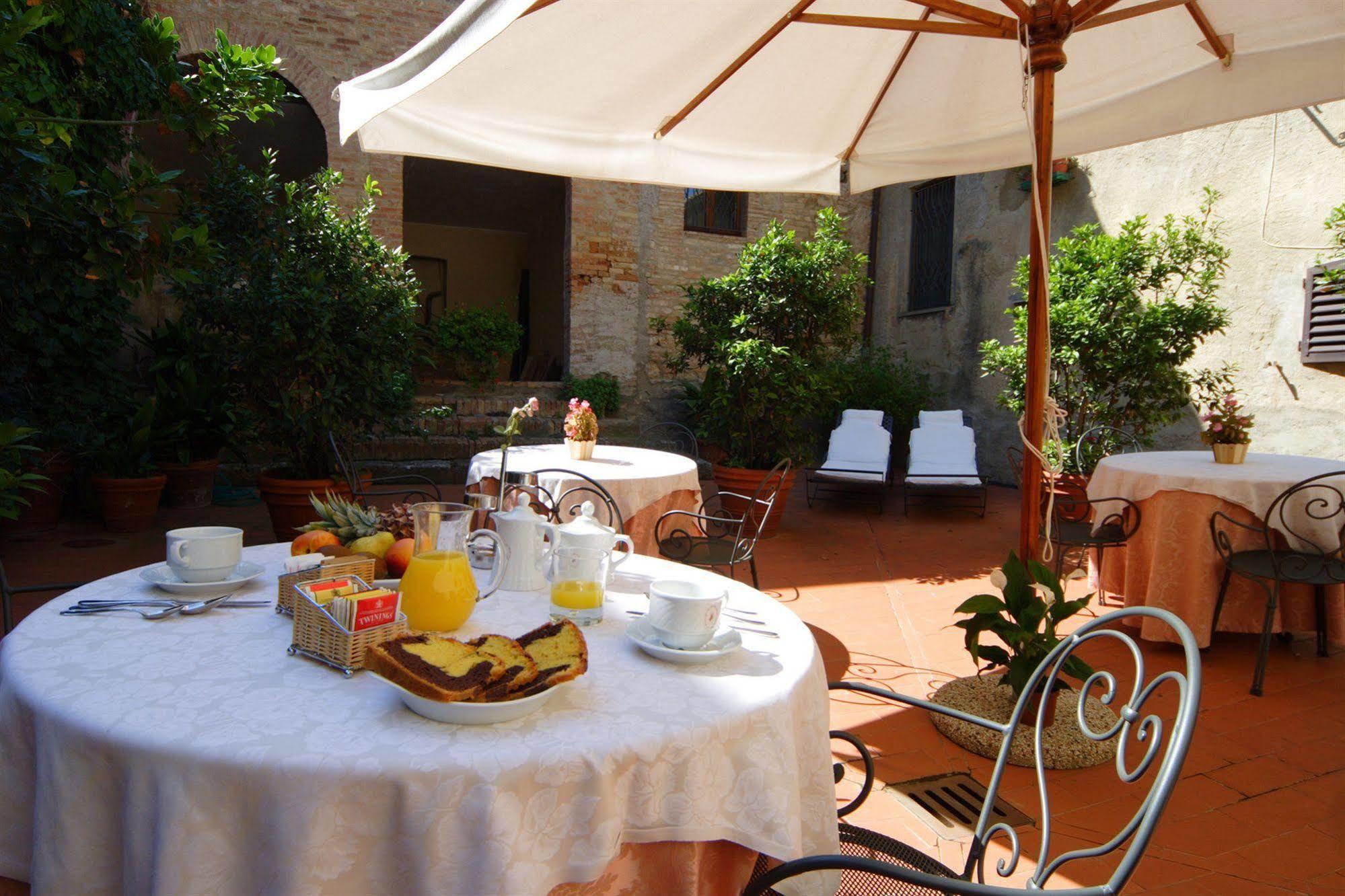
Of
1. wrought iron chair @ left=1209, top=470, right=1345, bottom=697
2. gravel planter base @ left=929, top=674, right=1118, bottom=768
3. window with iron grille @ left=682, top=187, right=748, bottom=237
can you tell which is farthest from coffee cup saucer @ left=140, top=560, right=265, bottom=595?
window with iron grille @ left=682, top=187, right=748, bottom=237

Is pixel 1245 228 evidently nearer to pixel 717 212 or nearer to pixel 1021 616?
pixel 1021 616

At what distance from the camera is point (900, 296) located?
413 inches

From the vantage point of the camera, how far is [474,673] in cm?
105

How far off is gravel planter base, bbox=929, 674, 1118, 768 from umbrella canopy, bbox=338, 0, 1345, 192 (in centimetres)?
197

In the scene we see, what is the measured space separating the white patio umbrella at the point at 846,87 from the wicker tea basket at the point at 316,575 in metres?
1.10

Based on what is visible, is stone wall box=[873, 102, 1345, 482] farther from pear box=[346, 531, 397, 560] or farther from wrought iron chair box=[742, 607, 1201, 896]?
pear box=[346, 531, 397, 560]

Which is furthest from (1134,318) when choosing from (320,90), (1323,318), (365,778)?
(320,90)

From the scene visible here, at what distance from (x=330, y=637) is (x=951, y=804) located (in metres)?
1.99

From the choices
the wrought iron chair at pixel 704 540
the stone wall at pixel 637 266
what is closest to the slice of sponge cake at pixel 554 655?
the wrought iron chair at pixel 704 540

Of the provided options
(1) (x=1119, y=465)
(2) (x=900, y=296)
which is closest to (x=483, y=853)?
(1) (x=1119, y=465)

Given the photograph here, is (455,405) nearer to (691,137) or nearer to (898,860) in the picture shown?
(691,137)

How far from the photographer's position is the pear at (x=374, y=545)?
5.21 feet

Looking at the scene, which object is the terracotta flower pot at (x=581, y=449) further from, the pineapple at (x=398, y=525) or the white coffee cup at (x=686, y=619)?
the white coffee cup at (x=686, y=619)

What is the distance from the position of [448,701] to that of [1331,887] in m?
2.35
